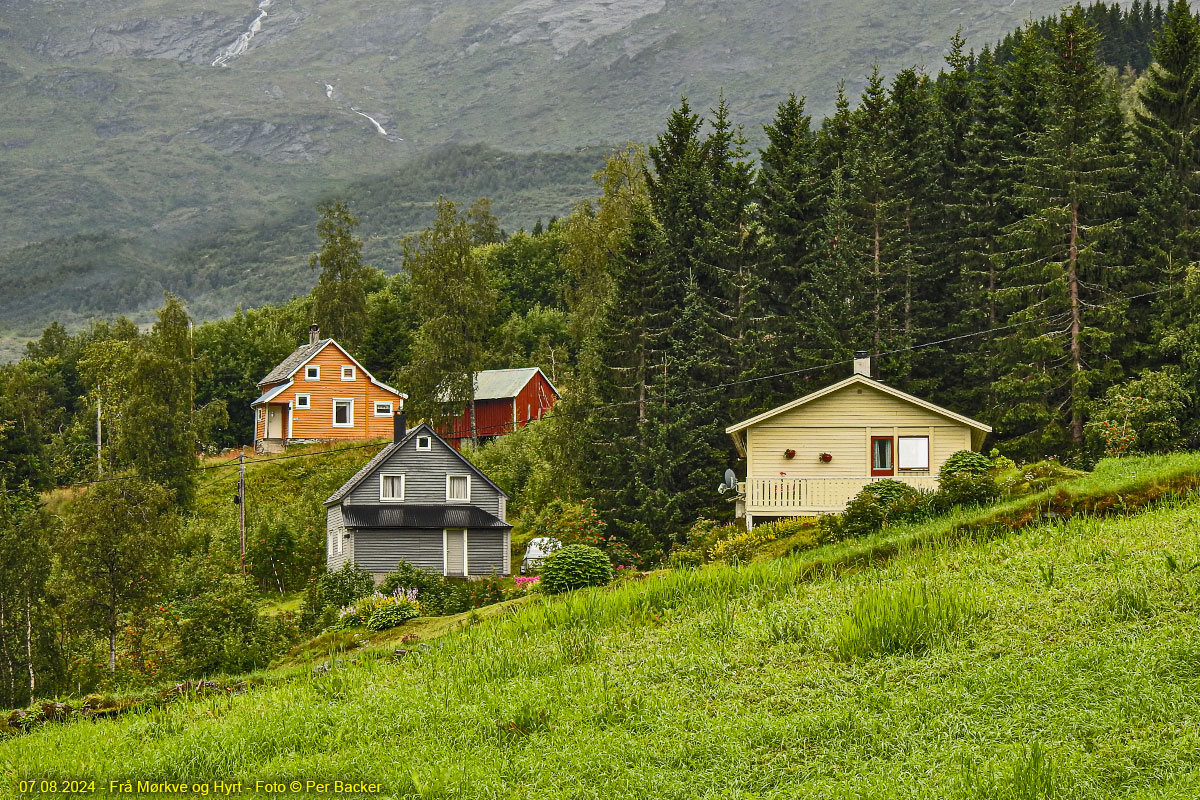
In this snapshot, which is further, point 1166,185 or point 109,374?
point 109,374

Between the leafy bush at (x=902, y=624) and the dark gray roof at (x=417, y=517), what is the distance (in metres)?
41.5

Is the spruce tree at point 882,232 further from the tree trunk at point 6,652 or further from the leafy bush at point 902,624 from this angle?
the leafy bush at point 902,624

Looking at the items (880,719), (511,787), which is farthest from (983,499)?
(511,787)

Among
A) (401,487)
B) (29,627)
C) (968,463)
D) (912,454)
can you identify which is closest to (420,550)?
(401,487)

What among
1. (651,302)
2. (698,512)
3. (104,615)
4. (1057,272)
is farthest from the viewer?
(651,302)

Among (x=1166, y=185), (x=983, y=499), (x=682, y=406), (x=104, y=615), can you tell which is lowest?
(x=104, y=615)

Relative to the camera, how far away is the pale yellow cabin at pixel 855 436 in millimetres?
43281

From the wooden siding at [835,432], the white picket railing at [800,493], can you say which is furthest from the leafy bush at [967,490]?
the wooden siding at [835,432]

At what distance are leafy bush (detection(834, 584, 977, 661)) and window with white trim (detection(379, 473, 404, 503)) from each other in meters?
43.2

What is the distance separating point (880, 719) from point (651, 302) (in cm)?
4291

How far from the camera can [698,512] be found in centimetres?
4881

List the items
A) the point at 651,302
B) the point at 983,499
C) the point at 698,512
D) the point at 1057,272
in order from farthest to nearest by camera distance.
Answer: the point at 651,302 → the point at 698,512 → the point at 1057,272 → the point at 983,499

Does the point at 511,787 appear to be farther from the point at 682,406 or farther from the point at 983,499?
the point at 682,406

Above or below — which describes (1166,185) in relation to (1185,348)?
above
